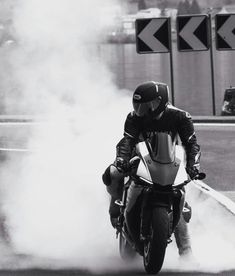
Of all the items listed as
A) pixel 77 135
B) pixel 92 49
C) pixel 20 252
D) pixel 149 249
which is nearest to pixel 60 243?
pixel 20 252

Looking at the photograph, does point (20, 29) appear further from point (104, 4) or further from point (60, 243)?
point (60, 243)

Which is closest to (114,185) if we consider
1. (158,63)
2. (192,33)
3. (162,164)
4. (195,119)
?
(162,164)

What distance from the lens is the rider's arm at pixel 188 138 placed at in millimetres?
8406

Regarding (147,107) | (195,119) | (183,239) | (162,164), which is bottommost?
(195,119)

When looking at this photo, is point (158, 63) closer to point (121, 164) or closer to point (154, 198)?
point (121, 164)

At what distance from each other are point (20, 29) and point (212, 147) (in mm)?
5911

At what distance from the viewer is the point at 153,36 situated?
875 inches

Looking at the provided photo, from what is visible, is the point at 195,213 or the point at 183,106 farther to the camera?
the point at 183,106

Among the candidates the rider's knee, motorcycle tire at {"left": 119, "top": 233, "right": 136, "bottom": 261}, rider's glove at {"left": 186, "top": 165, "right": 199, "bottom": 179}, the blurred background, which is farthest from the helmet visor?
the blurred background

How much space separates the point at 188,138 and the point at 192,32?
1413cm

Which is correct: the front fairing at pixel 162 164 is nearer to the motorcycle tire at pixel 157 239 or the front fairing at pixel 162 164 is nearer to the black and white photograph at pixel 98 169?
the black and white photograph at pixel 98 169

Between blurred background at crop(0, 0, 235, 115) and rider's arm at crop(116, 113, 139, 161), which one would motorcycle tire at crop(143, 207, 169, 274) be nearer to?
rider's arm at crop(116, 113, 139, 161)

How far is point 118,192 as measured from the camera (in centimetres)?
882

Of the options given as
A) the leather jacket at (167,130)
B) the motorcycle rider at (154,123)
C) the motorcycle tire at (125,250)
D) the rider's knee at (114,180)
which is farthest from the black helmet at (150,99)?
the motorcycle tire at (125,250)
